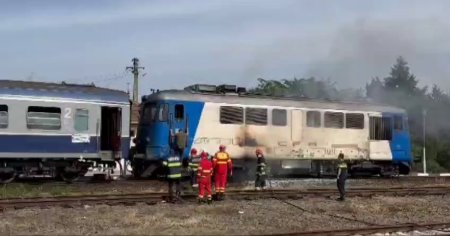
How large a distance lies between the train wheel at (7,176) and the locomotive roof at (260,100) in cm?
558

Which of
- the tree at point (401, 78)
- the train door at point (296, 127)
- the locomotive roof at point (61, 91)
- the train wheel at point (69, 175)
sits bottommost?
the train wheel at point (69, 175)

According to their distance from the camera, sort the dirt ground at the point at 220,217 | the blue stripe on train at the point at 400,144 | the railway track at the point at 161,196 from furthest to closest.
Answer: the blue stripe on train at the point at 400,144
the railway track at the point at 161,196
the dirt ground at the point at 220,217

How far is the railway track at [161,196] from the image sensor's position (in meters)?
15.2

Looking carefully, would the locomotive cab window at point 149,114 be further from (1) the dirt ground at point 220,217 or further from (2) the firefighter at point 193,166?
(1) the dirt ground at point 220,217

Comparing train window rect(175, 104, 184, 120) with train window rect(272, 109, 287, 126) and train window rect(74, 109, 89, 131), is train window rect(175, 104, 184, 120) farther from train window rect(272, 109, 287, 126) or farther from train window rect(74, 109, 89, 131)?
train window rect(272, 109, 287, 126)

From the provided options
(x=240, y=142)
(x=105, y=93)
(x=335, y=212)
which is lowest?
(x=335, y=212)

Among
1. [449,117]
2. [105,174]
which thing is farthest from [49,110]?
[449,117]

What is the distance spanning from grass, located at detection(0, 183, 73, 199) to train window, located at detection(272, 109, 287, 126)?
846 centimetres

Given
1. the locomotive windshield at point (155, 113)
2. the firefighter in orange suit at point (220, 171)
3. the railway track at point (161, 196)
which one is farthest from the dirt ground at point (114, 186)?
the locomotive windshield at point (155, 113)

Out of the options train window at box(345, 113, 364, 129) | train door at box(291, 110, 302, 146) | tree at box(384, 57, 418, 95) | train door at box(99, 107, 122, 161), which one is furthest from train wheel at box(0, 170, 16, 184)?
tree at box(384, 57, 418, 95)

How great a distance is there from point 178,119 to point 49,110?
4562mm

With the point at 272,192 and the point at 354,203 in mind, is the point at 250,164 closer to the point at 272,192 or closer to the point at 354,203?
the point at 272,192

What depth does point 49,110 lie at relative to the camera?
20.6m

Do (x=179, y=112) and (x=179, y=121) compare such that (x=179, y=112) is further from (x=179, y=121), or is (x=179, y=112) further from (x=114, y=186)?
(x=114, y=186)
